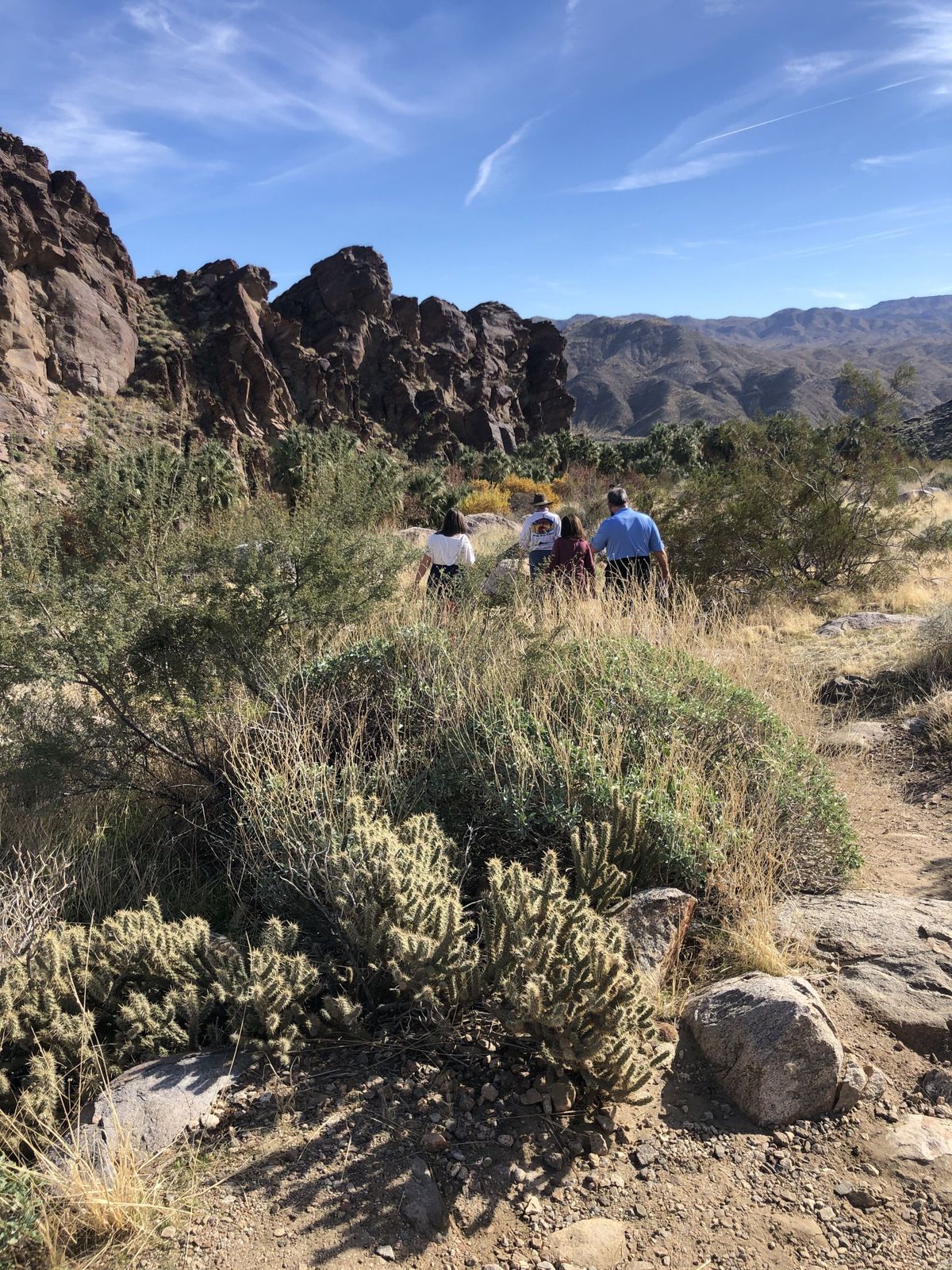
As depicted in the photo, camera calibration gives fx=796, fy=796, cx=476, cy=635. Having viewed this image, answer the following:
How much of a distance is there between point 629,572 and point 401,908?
15.8ft

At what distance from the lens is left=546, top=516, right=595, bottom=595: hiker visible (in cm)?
695

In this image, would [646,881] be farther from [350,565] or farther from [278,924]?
[350,565]

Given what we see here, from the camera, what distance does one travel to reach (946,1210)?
2070 mm

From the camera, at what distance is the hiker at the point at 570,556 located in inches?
274

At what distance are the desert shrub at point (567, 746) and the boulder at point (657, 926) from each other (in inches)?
10.9

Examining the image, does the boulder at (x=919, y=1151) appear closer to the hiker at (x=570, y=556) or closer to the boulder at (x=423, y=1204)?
the boulder at (x=423, y=1204)

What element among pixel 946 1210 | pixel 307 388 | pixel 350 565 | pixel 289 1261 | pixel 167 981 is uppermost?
pixel 307 388

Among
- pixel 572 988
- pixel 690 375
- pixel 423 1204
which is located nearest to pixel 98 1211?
pixel 423 1204

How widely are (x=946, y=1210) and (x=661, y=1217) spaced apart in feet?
2.42

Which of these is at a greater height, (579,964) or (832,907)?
(579,964)

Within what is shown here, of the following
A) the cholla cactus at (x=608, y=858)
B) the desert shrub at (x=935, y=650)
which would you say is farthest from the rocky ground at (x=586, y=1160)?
the desert shrub at (x=935, y=650)

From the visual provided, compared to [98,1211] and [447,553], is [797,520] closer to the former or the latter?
[447,553]

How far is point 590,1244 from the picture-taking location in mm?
2006

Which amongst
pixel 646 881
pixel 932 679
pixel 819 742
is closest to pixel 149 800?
pixel 646 881
